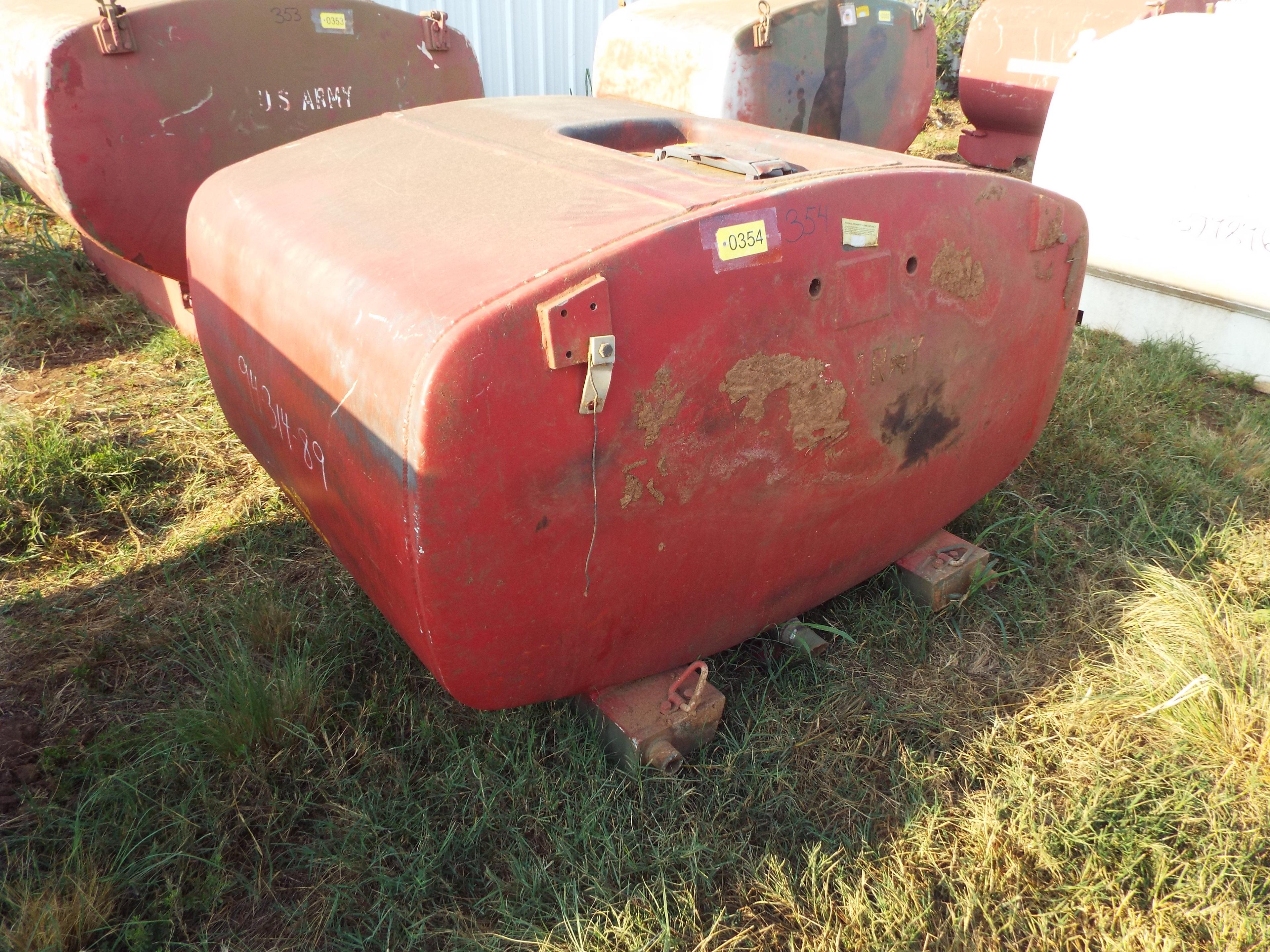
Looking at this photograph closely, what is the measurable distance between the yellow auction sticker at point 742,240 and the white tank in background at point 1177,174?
94.2 inches

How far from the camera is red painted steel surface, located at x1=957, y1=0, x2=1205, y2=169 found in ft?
17.7

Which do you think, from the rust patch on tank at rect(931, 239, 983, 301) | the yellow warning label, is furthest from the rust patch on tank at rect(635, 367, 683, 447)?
the rust patch on tank at rect(931, 239, 983, 301)

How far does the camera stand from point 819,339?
166cm

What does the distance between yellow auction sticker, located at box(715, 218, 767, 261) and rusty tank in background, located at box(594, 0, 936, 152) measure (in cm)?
201

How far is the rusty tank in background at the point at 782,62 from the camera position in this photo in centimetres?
353

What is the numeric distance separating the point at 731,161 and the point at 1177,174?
8.44 feet

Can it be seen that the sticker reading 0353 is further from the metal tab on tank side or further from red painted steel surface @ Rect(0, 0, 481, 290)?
the metal tab on tank side

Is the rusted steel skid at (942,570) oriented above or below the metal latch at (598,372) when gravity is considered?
below

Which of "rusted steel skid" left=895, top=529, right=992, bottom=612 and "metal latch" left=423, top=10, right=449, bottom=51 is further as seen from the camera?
"metal latch" left=423, top=10, right=449, bottom=51

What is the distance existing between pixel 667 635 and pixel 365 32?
8.81 feet

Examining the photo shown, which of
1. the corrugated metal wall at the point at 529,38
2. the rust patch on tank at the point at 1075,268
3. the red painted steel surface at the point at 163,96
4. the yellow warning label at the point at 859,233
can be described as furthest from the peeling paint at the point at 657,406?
the corrugated metal wall at the point at 529,38

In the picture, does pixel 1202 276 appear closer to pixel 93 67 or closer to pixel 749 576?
pixel 749 576

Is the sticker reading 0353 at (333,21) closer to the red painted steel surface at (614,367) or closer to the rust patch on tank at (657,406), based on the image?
the red painted steel surface at (614,367)

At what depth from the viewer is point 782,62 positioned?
362 centimetres
